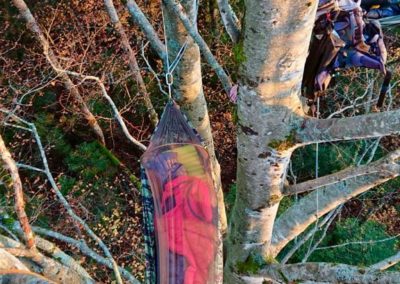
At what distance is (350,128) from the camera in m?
1.19

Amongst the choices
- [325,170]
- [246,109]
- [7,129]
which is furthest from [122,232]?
[246,109]

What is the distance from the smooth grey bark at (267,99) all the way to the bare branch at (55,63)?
280 cm

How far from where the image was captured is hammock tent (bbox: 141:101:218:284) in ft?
5.00

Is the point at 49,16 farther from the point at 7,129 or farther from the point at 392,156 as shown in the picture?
the point at 392,156

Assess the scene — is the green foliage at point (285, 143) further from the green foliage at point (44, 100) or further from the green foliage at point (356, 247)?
the green foliage at point (44, 100)

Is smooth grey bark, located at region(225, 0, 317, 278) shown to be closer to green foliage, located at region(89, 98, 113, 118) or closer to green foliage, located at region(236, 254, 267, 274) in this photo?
green foliage, located at region(236, 254, 267, 274)

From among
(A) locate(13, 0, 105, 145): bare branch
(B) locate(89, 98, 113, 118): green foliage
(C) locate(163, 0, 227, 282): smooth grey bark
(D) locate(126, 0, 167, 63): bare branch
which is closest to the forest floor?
(B) locate(89, 98, 113, 118): green foliage

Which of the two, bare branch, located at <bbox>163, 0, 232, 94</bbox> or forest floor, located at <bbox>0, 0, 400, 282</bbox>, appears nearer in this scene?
bare branch, located at <bbox>163, 0, 232, 94</bbox>

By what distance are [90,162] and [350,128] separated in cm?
502

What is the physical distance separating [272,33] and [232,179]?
500 cm

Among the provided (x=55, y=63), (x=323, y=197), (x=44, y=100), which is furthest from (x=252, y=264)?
(x=44, y=100)

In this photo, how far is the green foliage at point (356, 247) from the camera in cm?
479

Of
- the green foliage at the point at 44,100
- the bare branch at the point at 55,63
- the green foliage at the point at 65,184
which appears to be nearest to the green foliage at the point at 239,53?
the bare branch at the point at 55,63

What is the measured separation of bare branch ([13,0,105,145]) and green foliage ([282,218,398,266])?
3.31m
